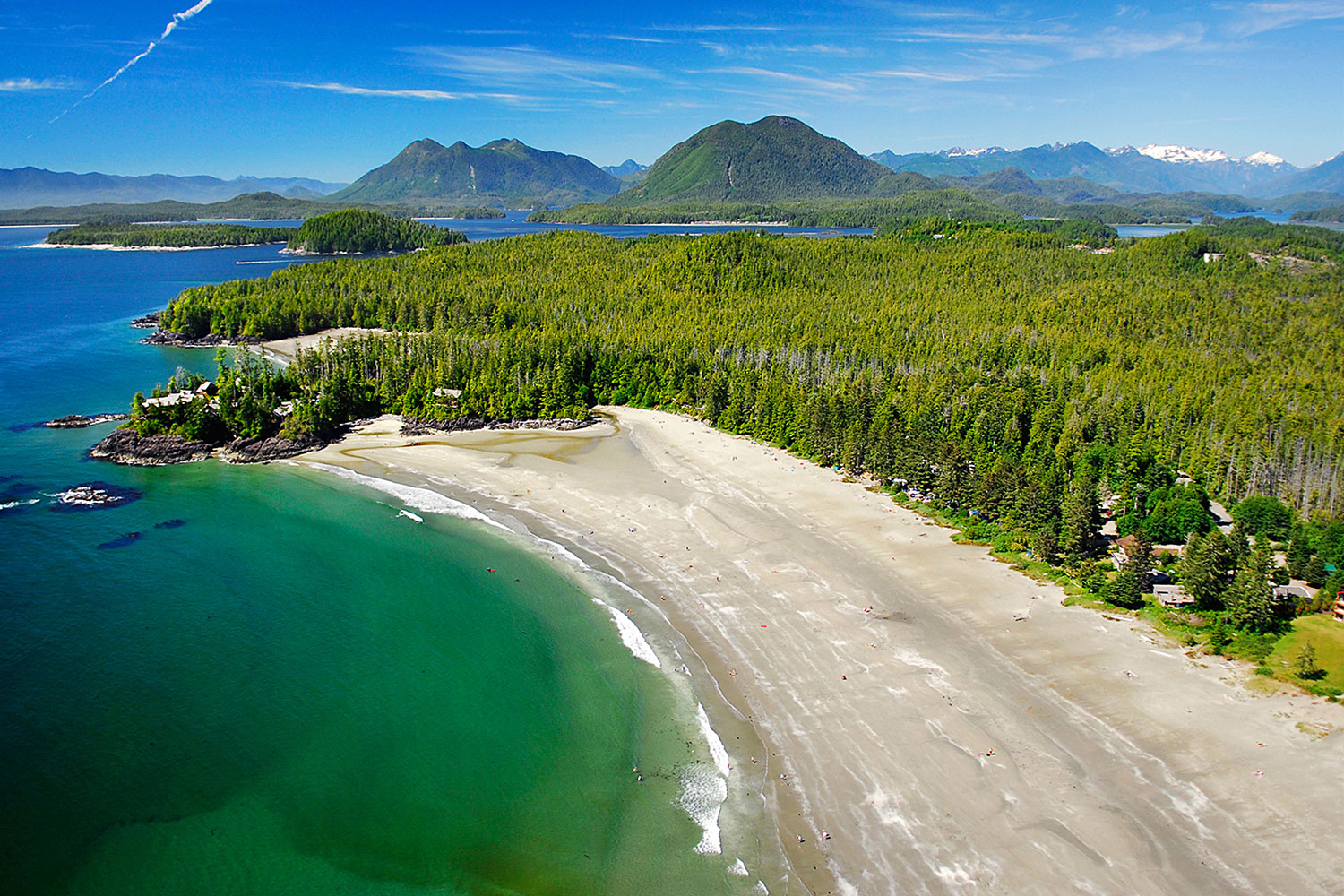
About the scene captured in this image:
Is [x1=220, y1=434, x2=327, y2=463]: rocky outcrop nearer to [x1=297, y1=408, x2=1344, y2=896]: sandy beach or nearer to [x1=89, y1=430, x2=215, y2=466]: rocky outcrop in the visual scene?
[x1=89, y1=430, x2=215, y2=466]: rocky outcrop

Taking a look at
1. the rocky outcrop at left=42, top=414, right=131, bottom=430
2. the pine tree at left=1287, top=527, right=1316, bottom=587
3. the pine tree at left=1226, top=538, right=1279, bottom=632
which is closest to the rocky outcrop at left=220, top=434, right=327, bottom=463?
the rocky outcrop at left=42, top=414, right=131, bottom=430

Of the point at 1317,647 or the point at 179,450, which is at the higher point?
the point at 179,450

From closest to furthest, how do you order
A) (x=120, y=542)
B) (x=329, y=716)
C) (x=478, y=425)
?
(x=329, y=716) → (x=120, y=542) → (x=478, y=425)

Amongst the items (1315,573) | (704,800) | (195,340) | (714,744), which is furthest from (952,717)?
(195,340)

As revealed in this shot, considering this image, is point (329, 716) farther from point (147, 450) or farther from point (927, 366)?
point (927, 366)

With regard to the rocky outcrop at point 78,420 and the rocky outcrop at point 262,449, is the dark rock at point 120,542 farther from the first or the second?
the rocky outcrop at point 78,420

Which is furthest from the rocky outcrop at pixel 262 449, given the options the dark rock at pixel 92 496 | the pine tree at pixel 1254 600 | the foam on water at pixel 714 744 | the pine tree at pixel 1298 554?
the pine tree at pixel 1298 554

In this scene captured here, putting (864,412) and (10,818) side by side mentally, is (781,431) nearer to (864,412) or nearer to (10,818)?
(864,412)
